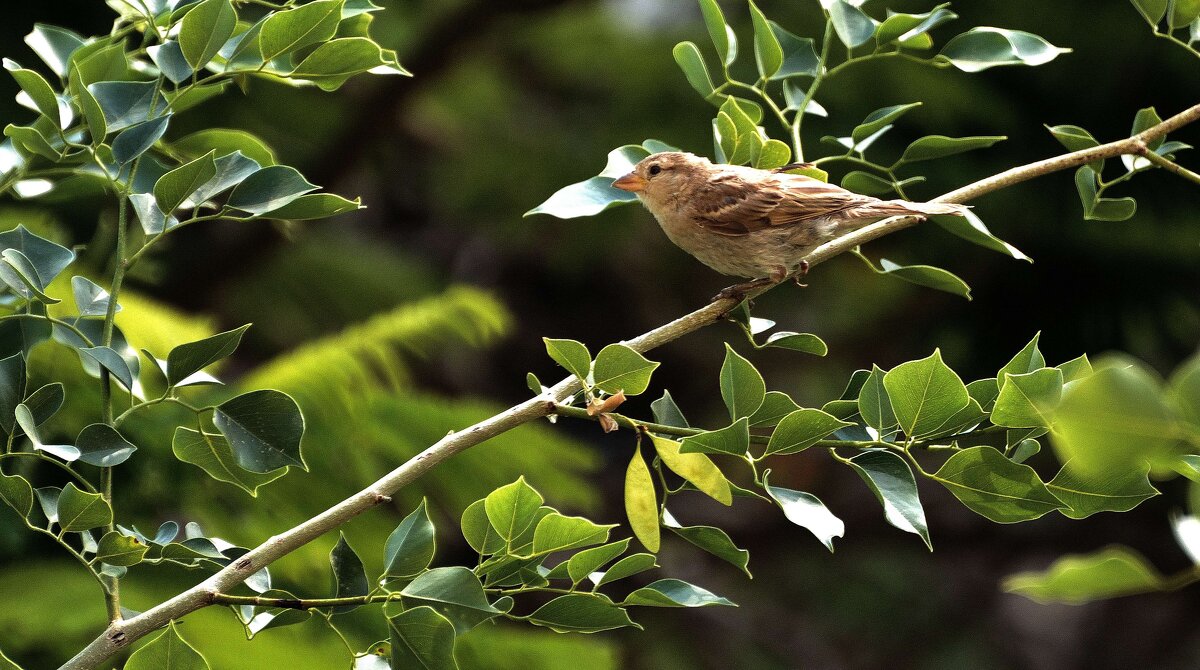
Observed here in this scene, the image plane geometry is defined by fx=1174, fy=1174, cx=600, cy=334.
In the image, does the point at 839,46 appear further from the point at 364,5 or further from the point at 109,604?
the point at 109,604

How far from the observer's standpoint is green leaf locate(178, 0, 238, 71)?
0.73 meters

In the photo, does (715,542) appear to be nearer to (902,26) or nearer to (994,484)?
(994,484)

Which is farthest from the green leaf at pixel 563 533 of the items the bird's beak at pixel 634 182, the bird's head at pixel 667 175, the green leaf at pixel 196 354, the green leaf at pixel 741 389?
the bird's head at pixel 667 175

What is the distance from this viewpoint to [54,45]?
91 centimetres

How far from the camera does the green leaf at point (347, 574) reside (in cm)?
69

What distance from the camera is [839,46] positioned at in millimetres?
3225

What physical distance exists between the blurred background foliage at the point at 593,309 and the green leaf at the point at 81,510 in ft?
2.17

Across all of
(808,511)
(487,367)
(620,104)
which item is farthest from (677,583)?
(487,367)

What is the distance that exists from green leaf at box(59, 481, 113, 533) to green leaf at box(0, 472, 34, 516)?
2cm

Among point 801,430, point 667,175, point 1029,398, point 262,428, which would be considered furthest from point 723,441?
point 667,175

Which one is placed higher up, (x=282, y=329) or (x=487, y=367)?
(x=282, y=329)

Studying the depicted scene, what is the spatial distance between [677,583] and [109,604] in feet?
1.10

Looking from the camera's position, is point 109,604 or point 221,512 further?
point 221,512

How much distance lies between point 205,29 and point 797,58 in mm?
490
